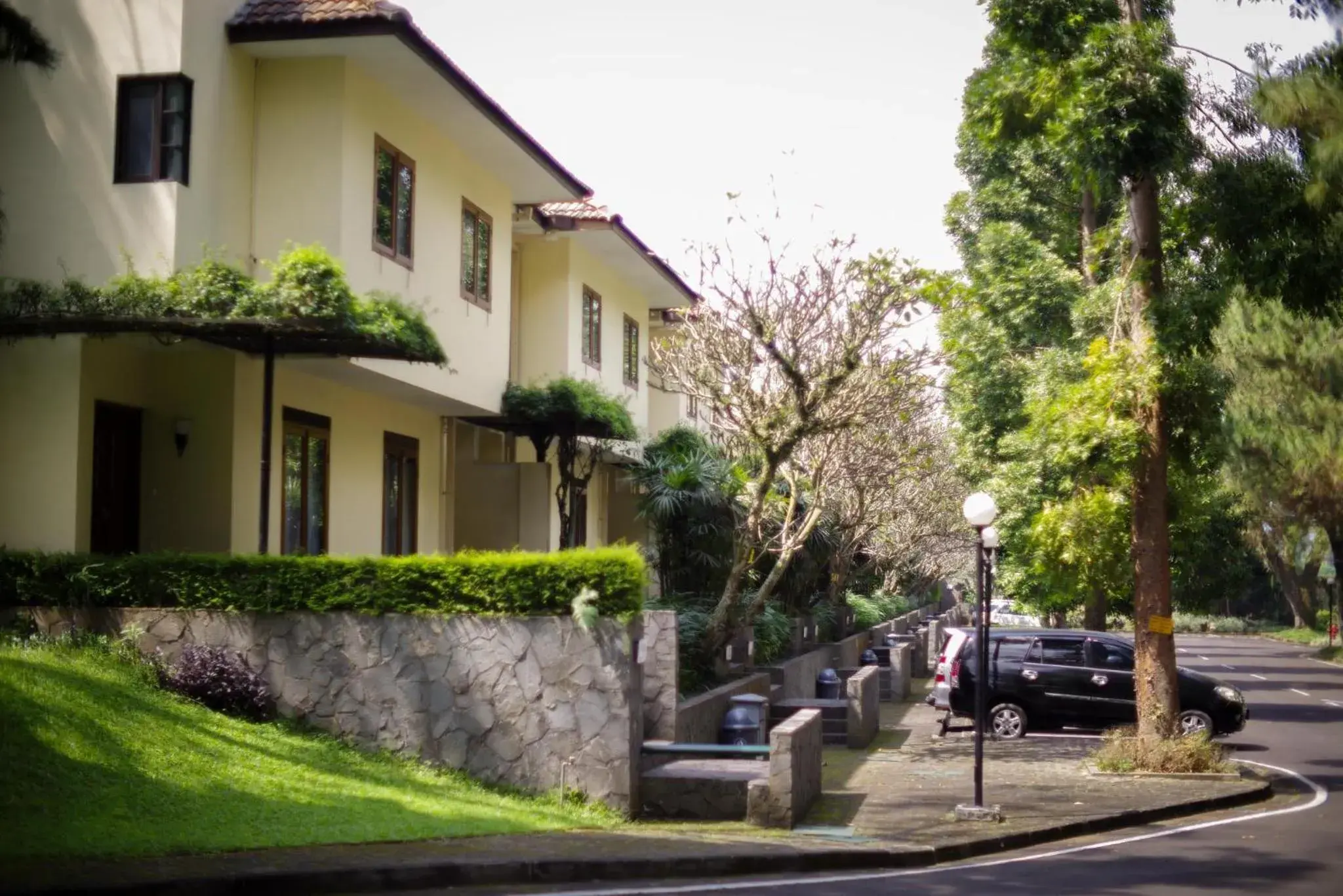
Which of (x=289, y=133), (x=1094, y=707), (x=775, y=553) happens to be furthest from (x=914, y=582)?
(x=289, y=133)

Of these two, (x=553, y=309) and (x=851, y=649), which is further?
(x=851, y=649)

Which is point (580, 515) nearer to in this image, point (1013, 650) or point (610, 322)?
point (610, 322)

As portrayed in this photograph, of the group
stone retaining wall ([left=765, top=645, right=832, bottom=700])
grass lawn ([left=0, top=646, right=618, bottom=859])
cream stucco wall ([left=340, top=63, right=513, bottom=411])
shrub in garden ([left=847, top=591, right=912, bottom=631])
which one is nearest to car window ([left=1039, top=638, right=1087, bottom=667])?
stone retaining wall ([left=765, top=645, right=832, bottom=700])

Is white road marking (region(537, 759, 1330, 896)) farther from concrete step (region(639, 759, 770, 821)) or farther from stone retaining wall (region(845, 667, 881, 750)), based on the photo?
stone retaining wall (region(845, 667, 881, 750))

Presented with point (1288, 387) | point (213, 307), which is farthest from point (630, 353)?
point (213, 307)

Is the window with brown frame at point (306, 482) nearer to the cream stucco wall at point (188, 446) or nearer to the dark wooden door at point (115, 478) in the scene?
the cream stucco wall at point (188, 446)

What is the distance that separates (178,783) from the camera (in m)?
12.5

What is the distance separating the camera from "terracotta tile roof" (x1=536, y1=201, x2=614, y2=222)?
25797 millimetres

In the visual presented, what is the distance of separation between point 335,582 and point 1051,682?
42.8 feet

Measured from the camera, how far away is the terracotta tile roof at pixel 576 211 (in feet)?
84.6

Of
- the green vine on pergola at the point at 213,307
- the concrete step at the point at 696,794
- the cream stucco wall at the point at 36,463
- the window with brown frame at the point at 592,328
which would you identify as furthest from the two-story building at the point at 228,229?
the concrete step at the point at 696,794

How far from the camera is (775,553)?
30984mm

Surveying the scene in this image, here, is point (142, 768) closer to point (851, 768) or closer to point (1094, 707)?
point (851, 768)

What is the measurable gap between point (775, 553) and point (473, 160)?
1203 cm
